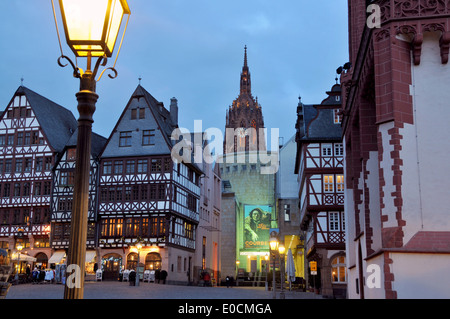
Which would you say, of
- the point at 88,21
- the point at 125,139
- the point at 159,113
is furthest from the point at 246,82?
the point at 88,21

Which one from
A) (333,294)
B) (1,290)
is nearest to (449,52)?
(1,290)

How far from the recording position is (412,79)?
14.3m

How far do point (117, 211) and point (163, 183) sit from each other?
4724 mm

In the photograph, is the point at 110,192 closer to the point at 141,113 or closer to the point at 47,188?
the point at 47,188

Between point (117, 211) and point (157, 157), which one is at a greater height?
point (157, 157)

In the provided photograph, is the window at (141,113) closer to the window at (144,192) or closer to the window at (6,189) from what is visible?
the window at (144,192)

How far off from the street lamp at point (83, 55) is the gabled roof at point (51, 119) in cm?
5030

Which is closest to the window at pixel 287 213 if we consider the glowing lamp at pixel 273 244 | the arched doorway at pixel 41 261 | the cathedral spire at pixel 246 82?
the arched doorway at pixel 41 261

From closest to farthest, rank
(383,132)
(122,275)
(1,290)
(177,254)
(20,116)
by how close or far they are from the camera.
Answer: (1,290), (383,132), (122,275), (177,254), (20,116)

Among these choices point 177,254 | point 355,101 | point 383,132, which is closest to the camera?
point 383,132

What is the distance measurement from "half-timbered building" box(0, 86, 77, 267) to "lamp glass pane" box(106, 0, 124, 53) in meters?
49.7

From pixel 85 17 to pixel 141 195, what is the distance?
A: 4474 centimetres

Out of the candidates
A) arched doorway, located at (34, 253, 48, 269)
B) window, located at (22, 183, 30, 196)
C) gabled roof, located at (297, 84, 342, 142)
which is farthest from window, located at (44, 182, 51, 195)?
gabled roof, located at (297, 84, 342, 142)
